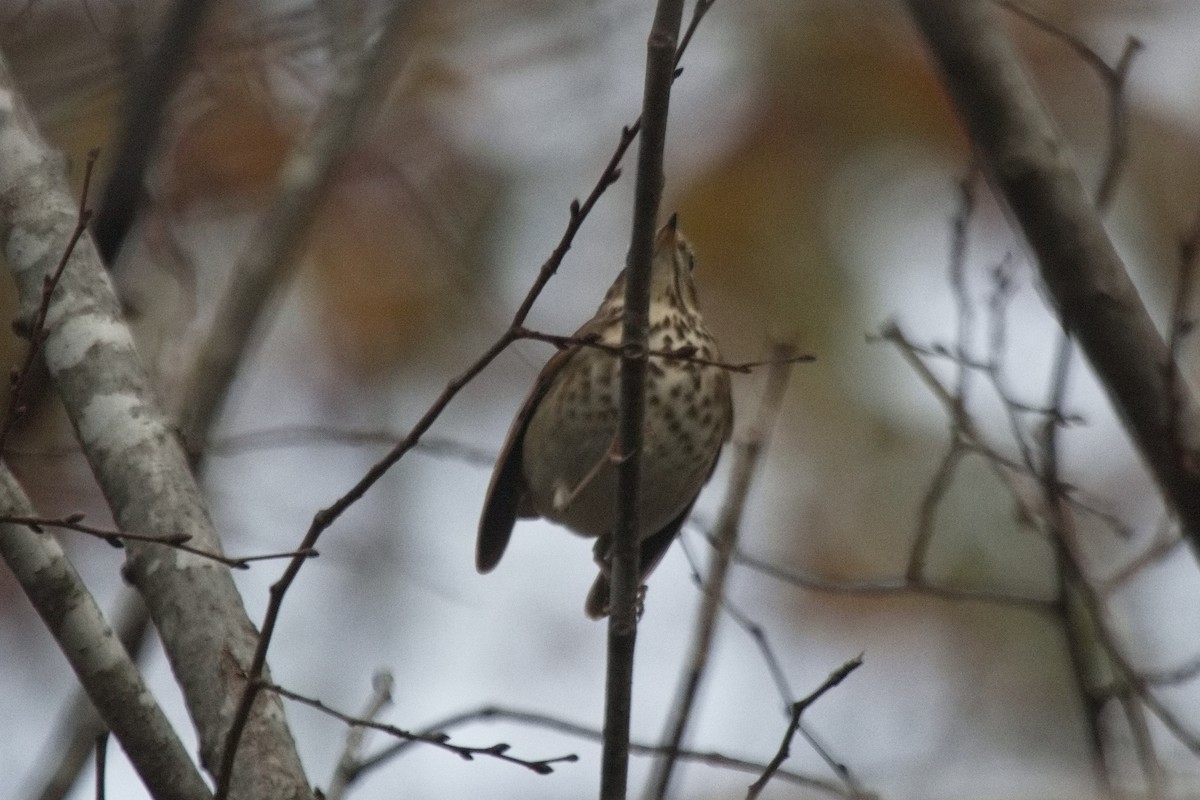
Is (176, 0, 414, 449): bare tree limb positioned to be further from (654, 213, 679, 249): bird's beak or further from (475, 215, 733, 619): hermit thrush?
(654, 213, 679, 249): bird's beak

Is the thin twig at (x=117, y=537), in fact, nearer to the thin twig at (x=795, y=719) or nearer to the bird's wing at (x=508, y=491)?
the thin twig at (x=795, y=719)

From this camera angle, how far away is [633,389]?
3295 mm

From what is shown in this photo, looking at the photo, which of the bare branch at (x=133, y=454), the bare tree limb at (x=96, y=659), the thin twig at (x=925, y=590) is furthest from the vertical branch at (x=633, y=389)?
the thin twig at (x=925, y=590)

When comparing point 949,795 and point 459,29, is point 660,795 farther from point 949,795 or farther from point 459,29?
point 459,29

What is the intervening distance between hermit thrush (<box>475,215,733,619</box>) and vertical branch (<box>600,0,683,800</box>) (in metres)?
1.09

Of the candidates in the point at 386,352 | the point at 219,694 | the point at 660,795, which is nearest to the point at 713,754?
the point at 660,795

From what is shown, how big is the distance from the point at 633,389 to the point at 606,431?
1.31 meters

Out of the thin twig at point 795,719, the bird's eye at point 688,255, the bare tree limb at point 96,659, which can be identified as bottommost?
the thin twig at point 795,719

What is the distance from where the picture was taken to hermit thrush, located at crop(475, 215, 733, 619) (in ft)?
15.0

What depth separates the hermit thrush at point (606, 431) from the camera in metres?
4.58

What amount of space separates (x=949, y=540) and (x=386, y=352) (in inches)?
152

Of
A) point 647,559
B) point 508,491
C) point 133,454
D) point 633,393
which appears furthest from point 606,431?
point 133,454

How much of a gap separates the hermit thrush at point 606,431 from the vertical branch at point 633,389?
1.09 metres

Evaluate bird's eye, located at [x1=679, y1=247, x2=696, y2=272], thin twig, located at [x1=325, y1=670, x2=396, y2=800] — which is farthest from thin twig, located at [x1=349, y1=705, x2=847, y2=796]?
bird's eye, located at [x1=679, y1=247, x2=696, y2=272]
